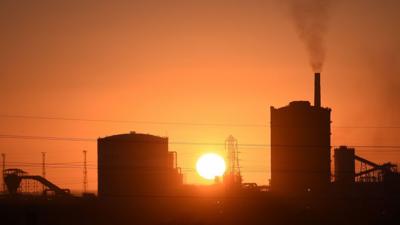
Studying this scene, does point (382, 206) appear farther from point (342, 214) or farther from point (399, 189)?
point (399, 189)

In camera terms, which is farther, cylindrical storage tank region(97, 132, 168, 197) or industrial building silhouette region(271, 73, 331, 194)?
cylindrical storage tank region(97, 132, 168, 197)

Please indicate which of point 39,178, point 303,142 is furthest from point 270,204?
point 39,178

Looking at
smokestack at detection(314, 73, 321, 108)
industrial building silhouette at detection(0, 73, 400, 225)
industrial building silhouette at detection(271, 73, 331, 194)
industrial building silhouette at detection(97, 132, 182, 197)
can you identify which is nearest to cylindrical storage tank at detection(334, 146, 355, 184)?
industrial building silhouette at detection(0, 73, 400, 225)

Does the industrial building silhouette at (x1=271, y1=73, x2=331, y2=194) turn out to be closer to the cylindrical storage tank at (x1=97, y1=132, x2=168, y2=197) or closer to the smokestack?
the smokestack

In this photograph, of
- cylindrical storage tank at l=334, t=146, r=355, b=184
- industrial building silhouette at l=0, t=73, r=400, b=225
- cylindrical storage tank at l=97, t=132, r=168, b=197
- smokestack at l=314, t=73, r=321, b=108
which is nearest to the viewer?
industrial building silhouette at l=0, t=73, r=400, b=225

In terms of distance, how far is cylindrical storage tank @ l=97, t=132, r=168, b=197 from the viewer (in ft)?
277

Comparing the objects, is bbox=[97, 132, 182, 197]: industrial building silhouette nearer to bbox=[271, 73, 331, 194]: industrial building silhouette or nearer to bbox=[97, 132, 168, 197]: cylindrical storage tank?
bbox=[97, 132, 168, 197]: cylindrical storage tank

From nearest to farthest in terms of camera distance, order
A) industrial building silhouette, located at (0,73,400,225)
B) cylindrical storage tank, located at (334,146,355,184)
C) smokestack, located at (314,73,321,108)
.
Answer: industrial building silhouette, located at (0,73,400,225) → smokestack, located at (314,73,321,108) → cylindrical storage tank, located at (334,146,355,184)

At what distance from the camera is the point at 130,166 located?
86125 millimetres

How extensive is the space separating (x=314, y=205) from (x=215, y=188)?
22.2m

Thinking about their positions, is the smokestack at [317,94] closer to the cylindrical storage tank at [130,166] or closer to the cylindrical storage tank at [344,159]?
the cylindrical storage tank at [344,159]

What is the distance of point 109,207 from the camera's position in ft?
228

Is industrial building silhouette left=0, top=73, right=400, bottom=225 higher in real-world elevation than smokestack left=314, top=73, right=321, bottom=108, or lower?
lower

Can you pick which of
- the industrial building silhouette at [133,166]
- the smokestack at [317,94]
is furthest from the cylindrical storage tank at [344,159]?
the industrial building silhouette at [133,166]
